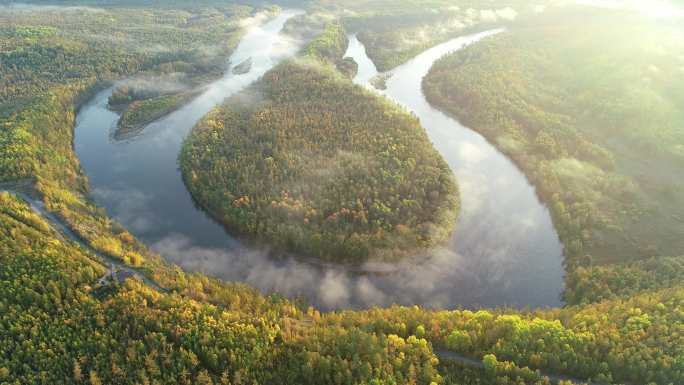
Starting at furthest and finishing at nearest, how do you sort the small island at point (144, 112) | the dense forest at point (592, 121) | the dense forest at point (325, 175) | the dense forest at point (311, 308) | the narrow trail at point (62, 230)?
the small island at point (144, 112)
the dense forest at point (592, 121)
the dense forest at point (325, 175)
the narrow trail at point (62, 230)
the dense forest at point (311, 308)

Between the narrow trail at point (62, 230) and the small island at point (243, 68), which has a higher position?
the small island at point (243, 68)

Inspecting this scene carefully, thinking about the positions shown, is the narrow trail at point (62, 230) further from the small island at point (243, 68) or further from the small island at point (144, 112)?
the small island at point (243, 68)

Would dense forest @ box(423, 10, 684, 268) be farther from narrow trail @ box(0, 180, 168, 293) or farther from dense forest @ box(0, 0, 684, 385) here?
narrow trail @ box(0, 180, 168, 293)

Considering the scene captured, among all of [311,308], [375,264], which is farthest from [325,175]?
[311,308]

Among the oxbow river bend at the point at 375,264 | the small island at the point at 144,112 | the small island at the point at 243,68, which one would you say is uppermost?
the small island at the point at 243,68

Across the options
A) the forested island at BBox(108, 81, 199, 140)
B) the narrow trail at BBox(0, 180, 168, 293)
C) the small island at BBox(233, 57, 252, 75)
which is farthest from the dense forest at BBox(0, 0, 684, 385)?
the small island at BBox(233, 57, 252, 75)

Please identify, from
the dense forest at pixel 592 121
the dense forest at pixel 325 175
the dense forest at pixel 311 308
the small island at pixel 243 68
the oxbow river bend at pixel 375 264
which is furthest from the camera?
the small island at pixel 243 68

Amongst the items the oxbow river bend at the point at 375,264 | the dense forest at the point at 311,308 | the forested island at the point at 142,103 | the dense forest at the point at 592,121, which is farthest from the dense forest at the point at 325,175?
the dense forest at the point at 592,121

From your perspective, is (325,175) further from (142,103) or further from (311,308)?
(142,103)
